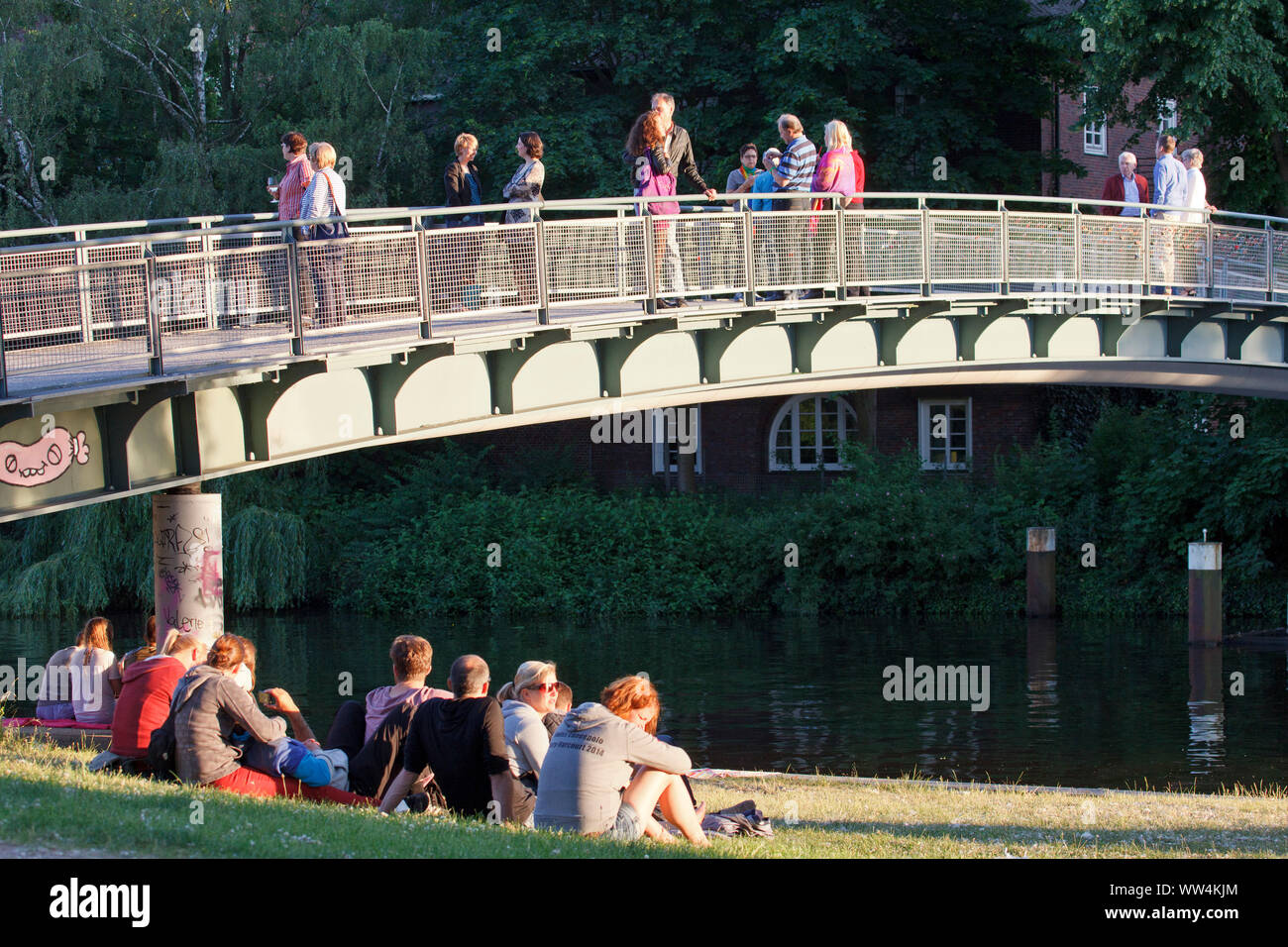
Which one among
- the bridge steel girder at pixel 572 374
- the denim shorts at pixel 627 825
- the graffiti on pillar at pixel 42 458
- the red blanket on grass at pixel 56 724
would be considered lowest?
the red blanket on grass at pixel 56 724

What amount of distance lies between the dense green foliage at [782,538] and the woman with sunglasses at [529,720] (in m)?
21.8

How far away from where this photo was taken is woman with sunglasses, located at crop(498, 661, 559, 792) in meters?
8.88

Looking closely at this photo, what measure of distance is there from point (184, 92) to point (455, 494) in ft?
33.2

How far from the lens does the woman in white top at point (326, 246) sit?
515 inches

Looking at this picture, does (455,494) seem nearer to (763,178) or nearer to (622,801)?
(763,178)

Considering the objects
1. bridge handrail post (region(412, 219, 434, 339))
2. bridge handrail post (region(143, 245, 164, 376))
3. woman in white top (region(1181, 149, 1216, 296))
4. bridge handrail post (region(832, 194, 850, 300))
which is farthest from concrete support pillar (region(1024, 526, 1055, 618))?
bridge handrail post (region(143, 245, 164, 376))

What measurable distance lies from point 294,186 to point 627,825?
8033mm

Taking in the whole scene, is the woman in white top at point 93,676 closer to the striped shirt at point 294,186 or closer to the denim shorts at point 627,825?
the striped shirt at point 294,186

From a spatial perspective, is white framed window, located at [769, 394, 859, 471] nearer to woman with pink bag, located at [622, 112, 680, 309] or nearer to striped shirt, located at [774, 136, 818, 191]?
striped shirt, located at [774, 136, 818, 191]

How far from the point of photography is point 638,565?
32.5 m

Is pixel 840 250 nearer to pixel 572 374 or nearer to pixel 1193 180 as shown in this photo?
pixel 572 374

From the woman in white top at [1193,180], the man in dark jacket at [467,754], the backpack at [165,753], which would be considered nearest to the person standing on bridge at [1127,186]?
the woman in white top at [1193,180]

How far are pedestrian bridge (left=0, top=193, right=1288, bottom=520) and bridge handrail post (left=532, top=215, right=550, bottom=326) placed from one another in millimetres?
21

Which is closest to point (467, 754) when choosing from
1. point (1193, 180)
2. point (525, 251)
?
point (525, 251)
